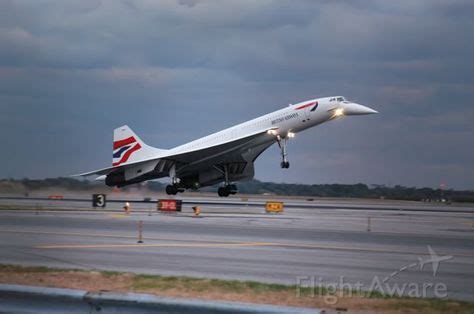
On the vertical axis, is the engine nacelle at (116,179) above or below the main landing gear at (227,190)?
above

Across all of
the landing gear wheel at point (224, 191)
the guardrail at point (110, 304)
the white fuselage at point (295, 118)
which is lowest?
the guardrail at point (110, 304)

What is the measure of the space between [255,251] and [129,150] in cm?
4136

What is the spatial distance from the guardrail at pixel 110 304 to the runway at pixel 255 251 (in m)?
5.22

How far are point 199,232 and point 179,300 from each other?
51.9ft

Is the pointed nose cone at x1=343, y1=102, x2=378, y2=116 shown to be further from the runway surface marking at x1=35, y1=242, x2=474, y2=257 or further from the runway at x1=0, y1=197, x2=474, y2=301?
the runway surface marking at x1=35, y1=242, x2=474, y2=257

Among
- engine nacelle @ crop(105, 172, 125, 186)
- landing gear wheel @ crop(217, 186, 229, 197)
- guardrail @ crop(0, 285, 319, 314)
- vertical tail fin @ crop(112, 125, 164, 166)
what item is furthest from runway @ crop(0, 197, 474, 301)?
vertical tail fin @ crop(112, 125, 164, 166)

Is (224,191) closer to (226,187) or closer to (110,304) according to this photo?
(226,187)

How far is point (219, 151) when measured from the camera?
52.0 m

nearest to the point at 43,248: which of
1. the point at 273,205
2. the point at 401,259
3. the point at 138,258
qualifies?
the point at 138,258

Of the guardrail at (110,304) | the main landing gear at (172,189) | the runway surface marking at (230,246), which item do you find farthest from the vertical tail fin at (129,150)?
the guardrail at (110,304)

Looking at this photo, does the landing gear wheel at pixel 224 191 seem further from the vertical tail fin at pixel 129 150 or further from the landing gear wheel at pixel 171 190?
the vertical tail fin at pixel 129 150

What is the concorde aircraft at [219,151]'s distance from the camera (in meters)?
48.3

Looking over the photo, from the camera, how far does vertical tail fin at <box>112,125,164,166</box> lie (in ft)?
183

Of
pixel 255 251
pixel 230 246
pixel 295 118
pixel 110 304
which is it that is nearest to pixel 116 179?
pixel 295 118
